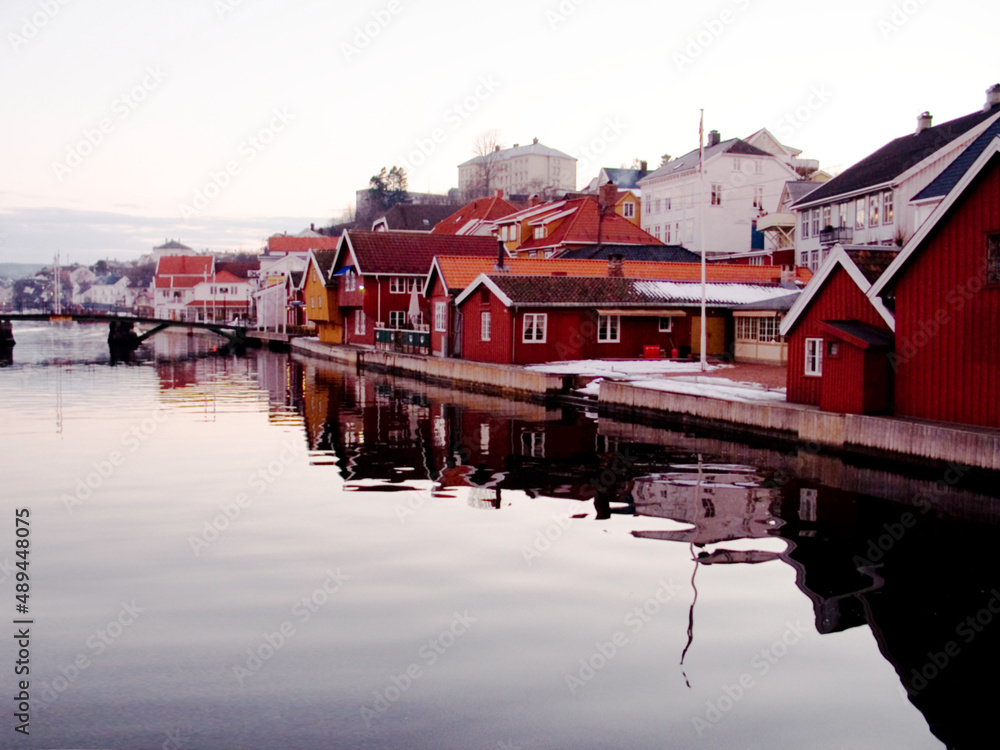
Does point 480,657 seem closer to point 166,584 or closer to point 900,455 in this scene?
point 166,584

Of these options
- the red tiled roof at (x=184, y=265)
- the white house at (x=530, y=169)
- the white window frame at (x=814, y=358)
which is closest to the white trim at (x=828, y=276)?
the white window frame at (x=814, y=358)

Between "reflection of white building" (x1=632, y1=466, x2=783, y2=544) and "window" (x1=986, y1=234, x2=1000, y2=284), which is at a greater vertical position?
"window" (x1=986, y1=234, x2=1000, y2=284)

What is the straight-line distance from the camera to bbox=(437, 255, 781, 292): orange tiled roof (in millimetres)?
49250

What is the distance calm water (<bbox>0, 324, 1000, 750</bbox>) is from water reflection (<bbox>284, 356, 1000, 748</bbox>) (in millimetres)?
75

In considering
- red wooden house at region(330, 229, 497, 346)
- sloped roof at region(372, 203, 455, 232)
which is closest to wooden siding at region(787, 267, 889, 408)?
red wooden house at region(330, 229, 497, 346)

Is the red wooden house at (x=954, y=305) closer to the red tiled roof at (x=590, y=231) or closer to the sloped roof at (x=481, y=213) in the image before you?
the red tiled roof at (x=590, y=231)

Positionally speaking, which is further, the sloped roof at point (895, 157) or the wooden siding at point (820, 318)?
the sloped roof at point (895, 157)

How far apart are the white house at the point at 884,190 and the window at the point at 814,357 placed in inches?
892

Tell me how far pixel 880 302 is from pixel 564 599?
52.9 feet

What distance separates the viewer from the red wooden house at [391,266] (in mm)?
62188

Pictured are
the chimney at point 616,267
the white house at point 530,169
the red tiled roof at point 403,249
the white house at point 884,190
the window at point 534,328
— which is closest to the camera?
the window at point 534,328

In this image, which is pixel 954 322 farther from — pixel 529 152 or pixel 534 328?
pixel 529 152

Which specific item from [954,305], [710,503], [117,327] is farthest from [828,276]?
[117,327]

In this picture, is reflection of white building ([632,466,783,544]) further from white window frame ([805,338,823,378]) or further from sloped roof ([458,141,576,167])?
sloped roof ([458,141,576,167])
